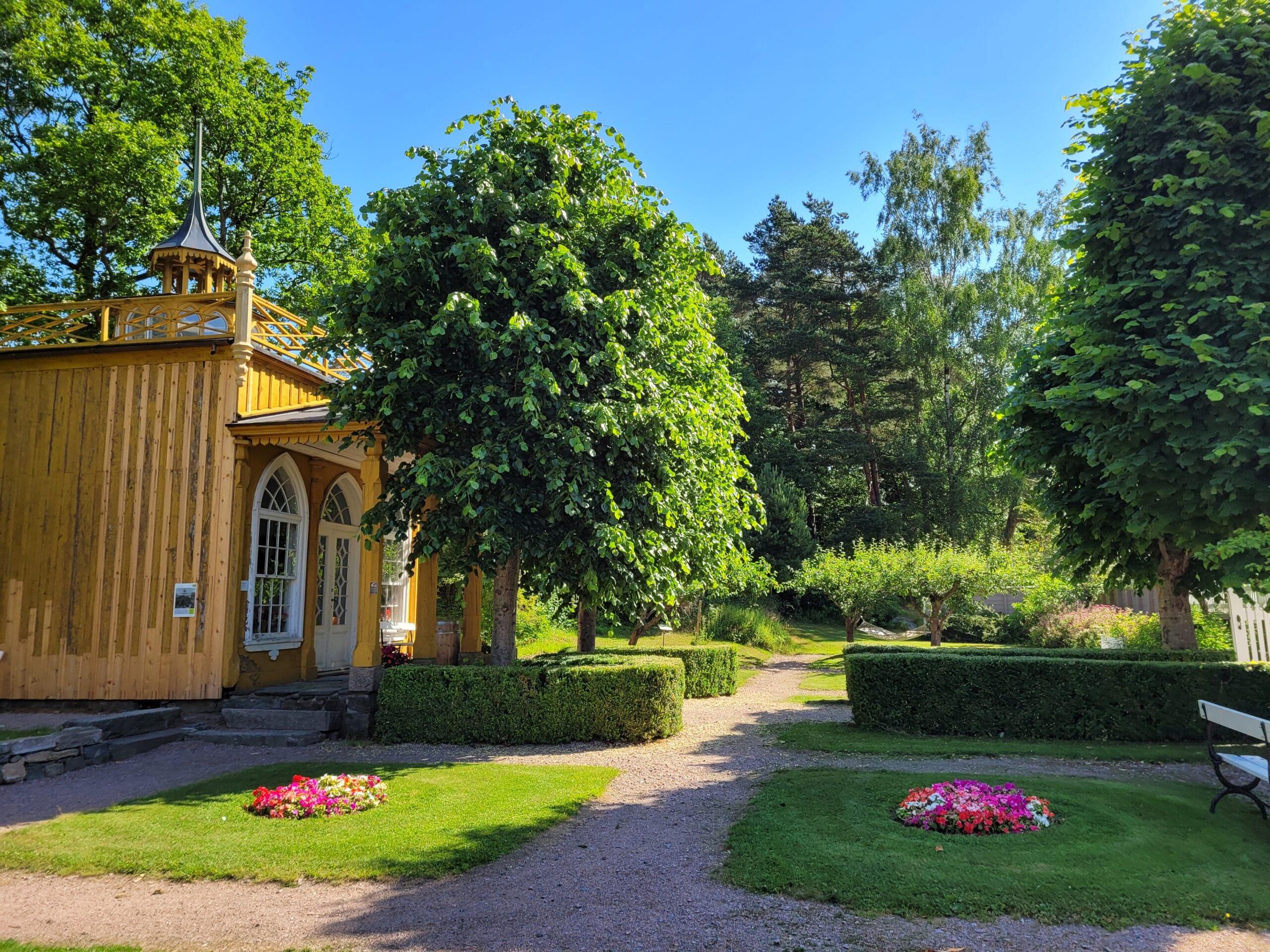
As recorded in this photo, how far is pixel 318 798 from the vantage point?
6863 mm

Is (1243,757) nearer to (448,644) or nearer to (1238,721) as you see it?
(1238,721)

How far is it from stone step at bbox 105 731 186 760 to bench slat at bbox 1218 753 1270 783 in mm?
11233

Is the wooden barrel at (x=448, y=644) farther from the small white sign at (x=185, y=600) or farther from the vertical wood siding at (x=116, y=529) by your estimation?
the small white sign at (x=185, y=600)

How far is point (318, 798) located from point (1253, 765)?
7.53 m

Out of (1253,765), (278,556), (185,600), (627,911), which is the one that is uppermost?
(278,556)

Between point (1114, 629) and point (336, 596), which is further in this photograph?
point (1114, 629)

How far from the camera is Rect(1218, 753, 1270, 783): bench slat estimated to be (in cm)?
586

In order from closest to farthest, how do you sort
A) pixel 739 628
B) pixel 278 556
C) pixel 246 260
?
1. pixel 246 260
2. pixel 278 556
3. pixel 739 628

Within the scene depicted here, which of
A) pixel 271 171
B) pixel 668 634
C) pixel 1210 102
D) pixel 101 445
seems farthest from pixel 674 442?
pixel 271 171

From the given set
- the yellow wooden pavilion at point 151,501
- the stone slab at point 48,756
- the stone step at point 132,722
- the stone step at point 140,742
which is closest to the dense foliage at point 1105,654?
the yellow wooden pavilion at point 151,501

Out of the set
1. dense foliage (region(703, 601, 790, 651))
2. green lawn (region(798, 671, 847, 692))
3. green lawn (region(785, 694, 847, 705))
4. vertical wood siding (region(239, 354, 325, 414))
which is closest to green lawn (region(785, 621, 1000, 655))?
dense foliage (region(703, 601, 790, 651))

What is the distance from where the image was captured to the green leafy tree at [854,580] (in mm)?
20516

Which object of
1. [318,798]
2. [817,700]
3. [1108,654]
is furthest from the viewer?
[817,700]

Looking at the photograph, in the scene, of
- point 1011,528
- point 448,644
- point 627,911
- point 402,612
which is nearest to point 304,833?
point 627,911
